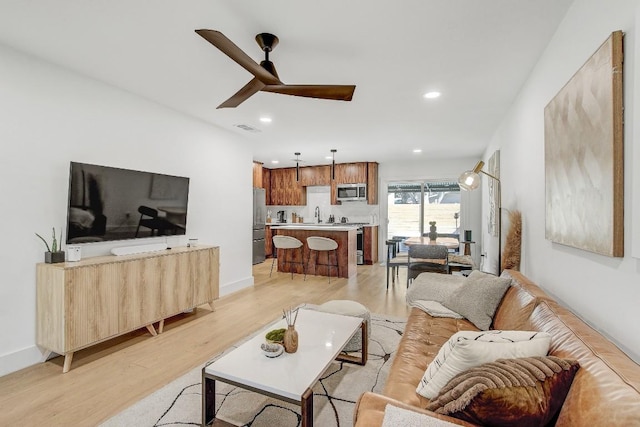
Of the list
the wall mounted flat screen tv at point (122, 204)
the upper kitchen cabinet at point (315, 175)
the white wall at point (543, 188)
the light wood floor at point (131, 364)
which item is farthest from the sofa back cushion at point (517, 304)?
the upper kitchen cabinet at point (315, 175)

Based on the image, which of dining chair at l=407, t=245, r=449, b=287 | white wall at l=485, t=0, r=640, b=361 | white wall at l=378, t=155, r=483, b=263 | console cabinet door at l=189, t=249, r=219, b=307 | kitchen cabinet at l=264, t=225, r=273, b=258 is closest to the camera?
white wall at l=485, t=0, r=640, b=361

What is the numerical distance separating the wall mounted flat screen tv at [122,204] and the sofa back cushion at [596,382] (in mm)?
3529

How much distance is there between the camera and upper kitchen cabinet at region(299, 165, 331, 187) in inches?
327

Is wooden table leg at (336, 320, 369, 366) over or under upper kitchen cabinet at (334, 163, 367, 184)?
under

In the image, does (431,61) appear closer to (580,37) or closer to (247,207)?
(580,37)

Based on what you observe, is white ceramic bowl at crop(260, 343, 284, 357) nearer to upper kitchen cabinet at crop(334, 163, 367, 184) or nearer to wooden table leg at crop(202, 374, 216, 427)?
wooden table leg at crop(202, 374, 216, 427)

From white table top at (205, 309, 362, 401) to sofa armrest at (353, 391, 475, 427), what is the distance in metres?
0.39

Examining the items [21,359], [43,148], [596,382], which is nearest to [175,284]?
[21,359]

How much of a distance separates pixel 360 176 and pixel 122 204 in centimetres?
566

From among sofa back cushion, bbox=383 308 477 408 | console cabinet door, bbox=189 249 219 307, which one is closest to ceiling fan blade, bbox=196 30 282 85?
sofa back cushion, bbox=383 308 477 408

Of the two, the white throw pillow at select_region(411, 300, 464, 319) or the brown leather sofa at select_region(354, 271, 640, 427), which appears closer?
the brown leather sofa at select_region(354, 271, 640, 427)

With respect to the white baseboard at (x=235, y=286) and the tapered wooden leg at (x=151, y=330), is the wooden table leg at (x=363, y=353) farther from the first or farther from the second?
the white baseboard at (x=235, y=286)

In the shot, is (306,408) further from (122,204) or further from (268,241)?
(268,241)

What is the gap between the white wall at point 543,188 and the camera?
1220mm
